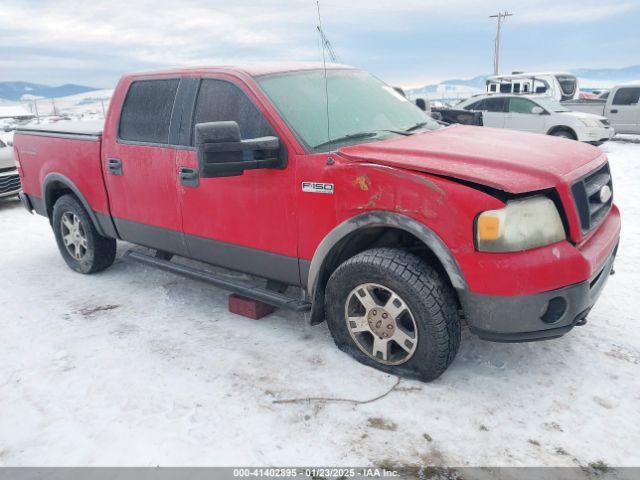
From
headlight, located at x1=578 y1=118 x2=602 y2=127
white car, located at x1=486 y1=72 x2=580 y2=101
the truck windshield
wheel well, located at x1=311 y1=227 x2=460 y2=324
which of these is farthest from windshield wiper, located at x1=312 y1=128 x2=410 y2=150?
white car, located at x1=486 y1=72 x2=580 y2=101

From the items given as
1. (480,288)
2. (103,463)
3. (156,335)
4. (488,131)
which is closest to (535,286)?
(480,288)

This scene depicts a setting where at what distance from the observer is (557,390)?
2961 mm

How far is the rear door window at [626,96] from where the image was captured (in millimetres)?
15172

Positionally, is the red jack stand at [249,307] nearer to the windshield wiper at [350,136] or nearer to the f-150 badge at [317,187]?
the f-150 badge at [317,187]

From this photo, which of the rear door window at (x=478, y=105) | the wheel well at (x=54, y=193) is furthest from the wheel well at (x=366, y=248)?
the rear door window at (x=478, y=105)

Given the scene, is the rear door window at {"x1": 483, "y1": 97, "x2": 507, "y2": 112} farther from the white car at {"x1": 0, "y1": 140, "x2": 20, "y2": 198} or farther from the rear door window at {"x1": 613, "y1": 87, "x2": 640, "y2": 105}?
the white car at {"x1": 0, "y1": 140, "x2": 20, "y2": 198}

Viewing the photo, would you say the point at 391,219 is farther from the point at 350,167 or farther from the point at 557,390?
the point at 557,390

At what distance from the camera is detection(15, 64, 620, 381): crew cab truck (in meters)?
2.65

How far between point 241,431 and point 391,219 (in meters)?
1.37

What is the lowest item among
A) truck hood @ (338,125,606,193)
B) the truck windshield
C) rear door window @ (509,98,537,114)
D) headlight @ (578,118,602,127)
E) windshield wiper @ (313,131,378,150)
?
headlight @ (578,118,602,127)

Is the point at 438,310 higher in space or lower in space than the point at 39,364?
higher

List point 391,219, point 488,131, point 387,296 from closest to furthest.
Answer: point 391,219 < point 387,296 < point 488,131

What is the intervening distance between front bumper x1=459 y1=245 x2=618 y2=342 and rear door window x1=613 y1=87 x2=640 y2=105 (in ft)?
49.7

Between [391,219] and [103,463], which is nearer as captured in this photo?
[103,463]
